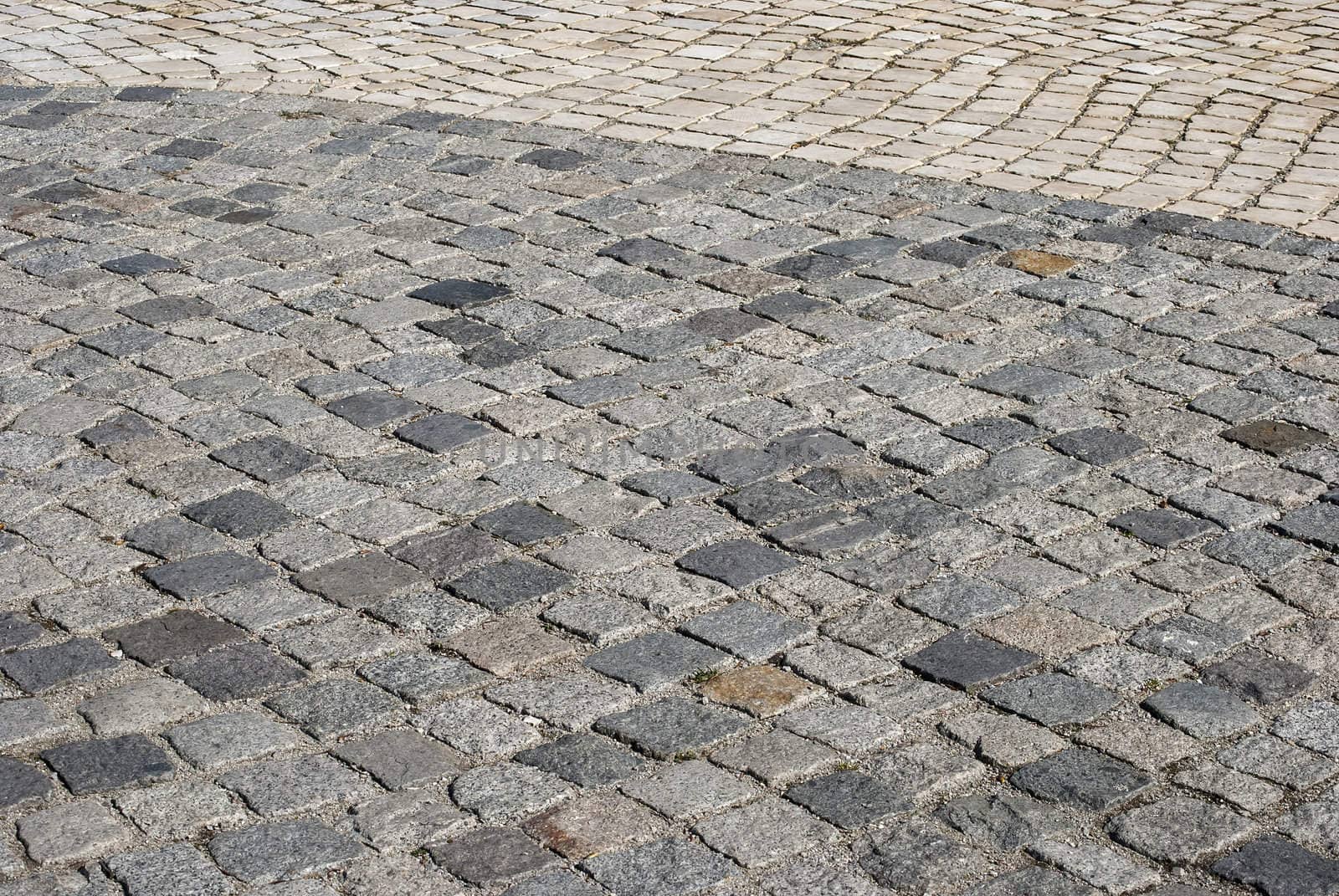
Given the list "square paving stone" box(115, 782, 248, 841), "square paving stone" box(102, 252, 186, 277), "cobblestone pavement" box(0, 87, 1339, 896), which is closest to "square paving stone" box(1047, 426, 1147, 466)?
"cobblestone pavement" box(0, 87, 1339, 896)

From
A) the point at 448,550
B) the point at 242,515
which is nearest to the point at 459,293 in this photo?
the point at 242,515

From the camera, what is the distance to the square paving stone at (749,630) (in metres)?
3.89

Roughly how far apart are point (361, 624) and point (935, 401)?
6.44 feet

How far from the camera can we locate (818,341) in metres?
5.51

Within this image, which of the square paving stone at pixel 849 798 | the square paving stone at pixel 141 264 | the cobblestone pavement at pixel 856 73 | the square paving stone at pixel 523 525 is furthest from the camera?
the cobblestone pavement at pixel 856 73

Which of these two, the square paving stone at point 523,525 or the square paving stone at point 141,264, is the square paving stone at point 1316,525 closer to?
the square paving stone at point 523,525

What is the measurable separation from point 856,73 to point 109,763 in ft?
19.3

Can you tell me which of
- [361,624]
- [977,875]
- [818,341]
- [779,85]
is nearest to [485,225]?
[818,341]

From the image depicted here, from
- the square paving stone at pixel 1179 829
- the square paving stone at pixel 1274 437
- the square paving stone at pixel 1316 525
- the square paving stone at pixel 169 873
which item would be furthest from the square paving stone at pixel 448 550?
the square paving stone at pixel 1274 437

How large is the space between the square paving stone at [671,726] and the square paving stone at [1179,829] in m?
0.83

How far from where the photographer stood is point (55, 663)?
382 cm

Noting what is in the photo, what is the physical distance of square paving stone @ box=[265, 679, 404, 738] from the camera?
3615mm

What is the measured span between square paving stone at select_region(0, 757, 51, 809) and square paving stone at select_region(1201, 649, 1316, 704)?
2501 mm

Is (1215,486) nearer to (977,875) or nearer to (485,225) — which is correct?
(977,875)
